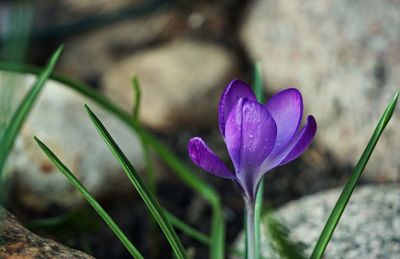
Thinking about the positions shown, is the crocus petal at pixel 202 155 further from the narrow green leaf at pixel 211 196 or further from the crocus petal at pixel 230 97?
the narrow green leaf at pixel 211 196

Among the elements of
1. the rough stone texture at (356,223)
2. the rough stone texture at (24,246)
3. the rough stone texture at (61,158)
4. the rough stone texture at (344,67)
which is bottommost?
the rough stone texture at (24,246)

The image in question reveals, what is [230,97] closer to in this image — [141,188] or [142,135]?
[141,188]

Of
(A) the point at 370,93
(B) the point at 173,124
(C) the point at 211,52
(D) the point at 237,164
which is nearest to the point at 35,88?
(D) the point at 237,164

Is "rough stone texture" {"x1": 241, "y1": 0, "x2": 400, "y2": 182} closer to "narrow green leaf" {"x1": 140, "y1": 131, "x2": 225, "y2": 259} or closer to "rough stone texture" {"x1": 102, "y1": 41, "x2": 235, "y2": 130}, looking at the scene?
"rough stone texture" {"x1": 102, "y1": 41, "x2": 235, "y2": 130}

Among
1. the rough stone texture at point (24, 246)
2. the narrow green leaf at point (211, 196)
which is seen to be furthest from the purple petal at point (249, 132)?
the narrow green leaf at point (211, 196)

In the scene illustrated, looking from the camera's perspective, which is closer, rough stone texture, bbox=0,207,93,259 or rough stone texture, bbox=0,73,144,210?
rough stone texture, bbox=0,207,93,259

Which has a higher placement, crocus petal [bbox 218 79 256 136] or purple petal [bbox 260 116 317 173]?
crocus petal [bbox 218 79 256 136]

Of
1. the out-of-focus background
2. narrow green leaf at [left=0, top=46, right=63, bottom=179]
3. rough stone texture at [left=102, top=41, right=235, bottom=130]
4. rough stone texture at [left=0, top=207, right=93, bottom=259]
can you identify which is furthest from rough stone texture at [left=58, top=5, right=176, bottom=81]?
rough stone texture at [left=0, top=207, right=93, bottom=259]
